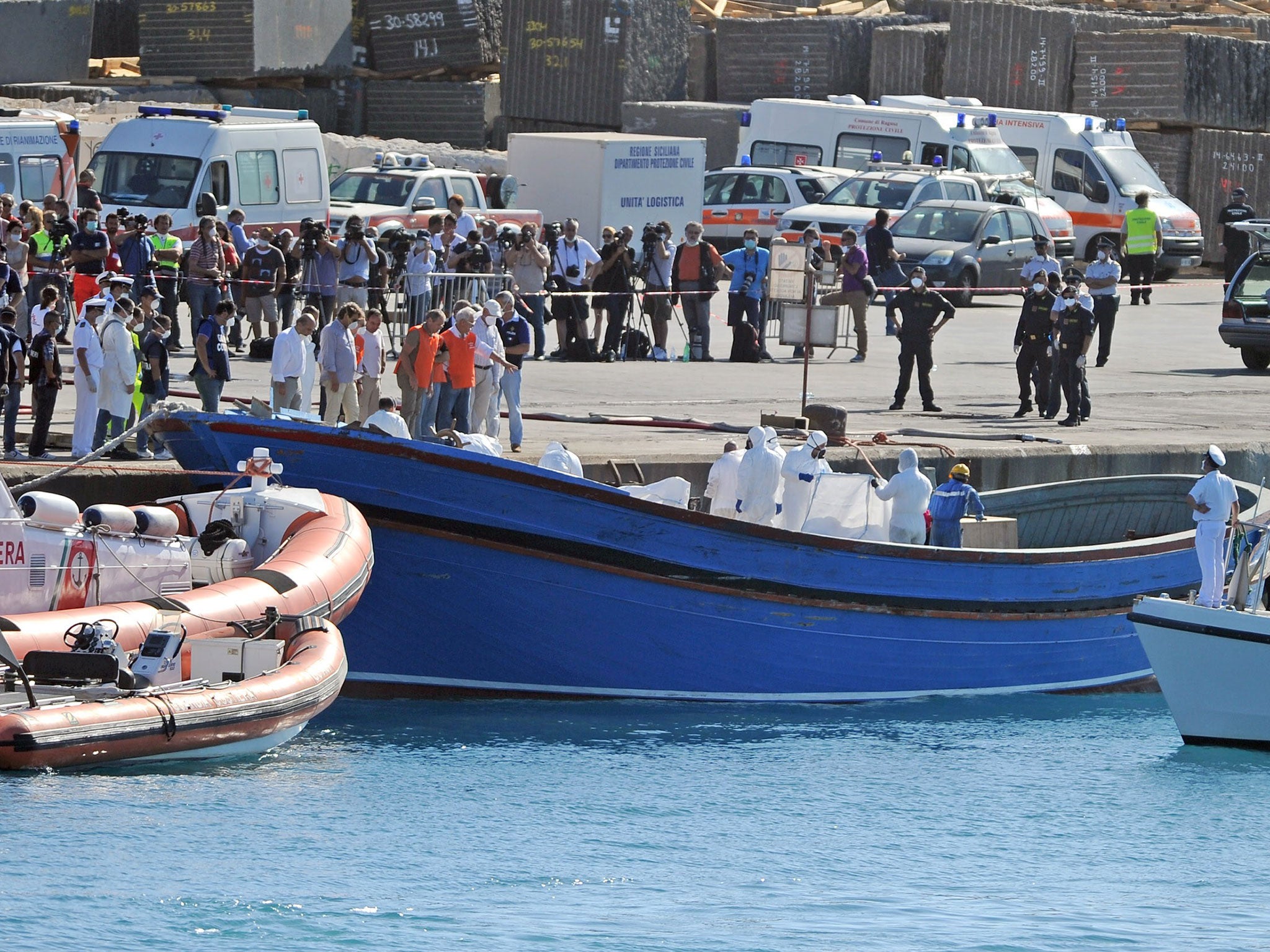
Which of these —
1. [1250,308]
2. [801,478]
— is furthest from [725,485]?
[1250,308]

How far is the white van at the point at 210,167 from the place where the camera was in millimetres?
24891

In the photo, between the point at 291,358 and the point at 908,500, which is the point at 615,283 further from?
the point at 908,500

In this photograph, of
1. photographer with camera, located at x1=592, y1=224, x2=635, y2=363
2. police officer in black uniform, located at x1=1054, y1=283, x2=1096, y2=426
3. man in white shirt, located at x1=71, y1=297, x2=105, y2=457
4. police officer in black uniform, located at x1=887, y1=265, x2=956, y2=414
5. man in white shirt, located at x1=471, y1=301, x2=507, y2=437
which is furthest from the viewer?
photographer with camera, located at x1=592, y1=224, x2=635, y2=363

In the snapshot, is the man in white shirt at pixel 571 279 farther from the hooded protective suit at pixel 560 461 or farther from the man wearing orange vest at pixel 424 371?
the hooded protective suit at pixel 560 461

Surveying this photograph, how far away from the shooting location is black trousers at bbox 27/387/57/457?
1592 cm

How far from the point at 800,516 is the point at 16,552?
573 centimetres

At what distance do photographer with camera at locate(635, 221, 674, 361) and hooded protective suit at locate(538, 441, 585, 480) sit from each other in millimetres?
9880

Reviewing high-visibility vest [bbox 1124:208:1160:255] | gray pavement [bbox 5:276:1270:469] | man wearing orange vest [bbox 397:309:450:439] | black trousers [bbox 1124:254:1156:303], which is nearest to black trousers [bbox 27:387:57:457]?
gray pavement [bbox 5:276:1270:469]

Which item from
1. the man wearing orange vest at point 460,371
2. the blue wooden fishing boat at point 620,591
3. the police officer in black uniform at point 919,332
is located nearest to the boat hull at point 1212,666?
the blue wooden fishing boat at point 620,591

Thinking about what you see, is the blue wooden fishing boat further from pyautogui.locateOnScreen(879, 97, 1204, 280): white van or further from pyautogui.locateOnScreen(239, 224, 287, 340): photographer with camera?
pyautogui.locateOnScreen(879, 97, 1204, 280): white van

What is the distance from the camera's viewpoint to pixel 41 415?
1593 centimetres

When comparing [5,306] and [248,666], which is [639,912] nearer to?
[248,666]

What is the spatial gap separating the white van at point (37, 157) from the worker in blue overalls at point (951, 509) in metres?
14.1

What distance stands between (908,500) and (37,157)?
1459 centimetres
